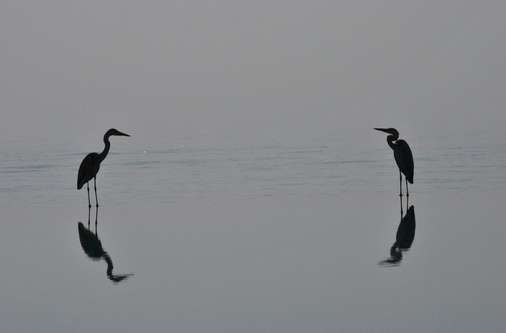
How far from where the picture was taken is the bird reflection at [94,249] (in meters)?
10.8

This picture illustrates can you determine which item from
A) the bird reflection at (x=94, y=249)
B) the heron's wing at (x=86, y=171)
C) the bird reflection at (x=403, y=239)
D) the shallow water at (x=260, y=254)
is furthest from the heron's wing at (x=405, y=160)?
the bird reflection at (x=94, y=249)

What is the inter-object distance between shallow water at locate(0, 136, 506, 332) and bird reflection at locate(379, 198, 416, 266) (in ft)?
0.39

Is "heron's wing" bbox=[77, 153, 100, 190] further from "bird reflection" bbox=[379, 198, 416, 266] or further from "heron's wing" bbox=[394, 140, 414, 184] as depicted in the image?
"bird reflection" bbox=[379, 198, 416, 266]

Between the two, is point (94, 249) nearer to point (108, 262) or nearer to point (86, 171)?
point (108, 262)

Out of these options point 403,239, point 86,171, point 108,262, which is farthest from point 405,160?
point 108,262

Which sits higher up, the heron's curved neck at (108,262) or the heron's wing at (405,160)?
the heron's wing at (405,160)

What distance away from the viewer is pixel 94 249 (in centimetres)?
1329

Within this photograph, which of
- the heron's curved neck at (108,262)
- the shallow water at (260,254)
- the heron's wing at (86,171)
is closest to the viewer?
the shallow water at (260,254)

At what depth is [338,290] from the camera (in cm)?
954

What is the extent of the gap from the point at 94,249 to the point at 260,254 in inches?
105

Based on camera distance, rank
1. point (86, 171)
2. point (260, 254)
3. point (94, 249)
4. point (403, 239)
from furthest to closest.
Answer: point (86, 171) < point (94, 249) < point (403, 239) < point (260, 254)

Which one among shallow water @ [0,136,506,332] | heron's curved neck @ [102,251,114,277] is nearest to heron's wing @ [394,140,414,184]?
shallow water @ [0,136,506,332]

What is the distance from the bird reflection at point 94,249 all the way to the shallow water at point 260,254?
0.37 feet

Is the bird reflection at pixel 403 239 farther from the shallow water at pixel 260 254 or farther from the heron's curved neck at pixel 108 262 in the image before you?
the heron's curved neck at pixel 108 262
